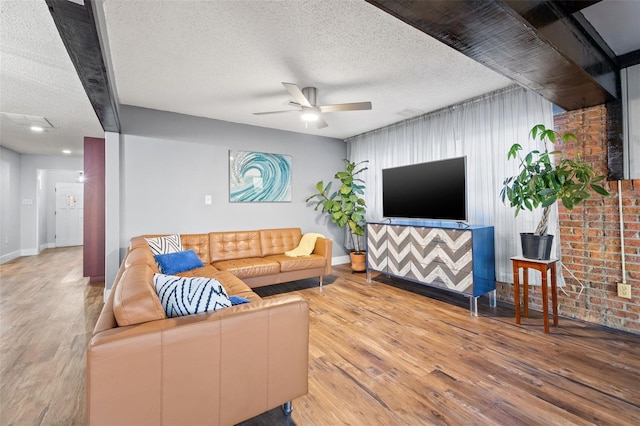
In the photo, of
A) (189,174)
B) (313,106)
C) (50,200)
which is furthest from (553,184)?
(50,200)

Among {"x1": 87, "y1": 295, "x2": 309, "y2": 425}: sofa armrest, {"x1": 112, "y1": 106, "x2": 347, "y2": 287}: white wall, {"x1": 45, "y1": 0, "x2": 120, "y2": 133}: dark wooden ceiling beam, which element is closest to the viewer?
{"x1": 87, "y1": 295, "x2": 309, "y2": 425}: sofa armrest

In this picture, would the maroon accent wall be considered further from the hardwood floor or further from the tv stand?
the tv stand

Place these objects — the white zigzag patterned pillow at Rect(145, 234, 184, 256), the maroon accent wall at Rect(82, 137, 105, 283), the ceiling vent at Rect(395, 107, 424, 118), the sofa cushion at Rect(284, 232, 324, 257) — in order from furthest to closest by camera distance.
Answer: the maroon accent wall at Rect(82, 137, 105, 283)
the sofa cushion at Rect(284, 232, 324, 257)
the ceiling vent at Rect(395, 107, 424, 118)
the white zigzag patterned pillow at Rect(145, 234, 184, 256)

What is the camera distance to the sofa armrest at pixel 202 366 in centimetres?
108

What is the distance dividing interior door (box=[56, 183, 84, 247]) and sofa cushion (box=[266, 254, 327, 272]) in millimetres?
7338

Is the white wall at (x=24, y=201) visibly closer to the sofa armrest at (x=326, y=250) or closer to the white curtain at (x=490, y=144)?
the sofa armrest at (x=326, y=250)

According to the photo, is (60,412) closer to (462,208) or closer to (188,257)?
(188,257)

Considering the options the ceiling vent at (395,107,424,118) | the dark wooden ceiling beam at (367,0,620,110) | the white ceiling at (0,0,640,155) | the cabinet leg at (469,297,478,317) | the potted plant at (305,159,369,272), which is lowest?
the cabinet leg at (469,297,478,317)

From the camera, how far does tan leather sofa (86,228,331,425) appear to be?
3.55 feet

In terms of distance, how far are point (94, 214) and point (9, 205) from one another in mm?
3167

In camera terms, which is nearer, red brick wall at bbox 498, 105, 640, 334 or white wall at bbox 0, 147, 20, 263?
red brick wall at bbox 498, 105, 640, 334

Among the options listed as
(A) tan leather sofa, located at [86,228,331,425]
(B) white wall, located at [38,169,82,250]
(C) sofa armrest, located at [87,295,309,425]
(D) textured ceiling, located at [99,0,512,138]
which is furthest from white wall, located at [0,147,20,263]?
(C) sofa armrest, located at [87,295,309,425]

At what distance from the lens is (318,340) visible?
2.50 meters

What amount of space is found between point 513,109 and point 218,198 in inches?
159
